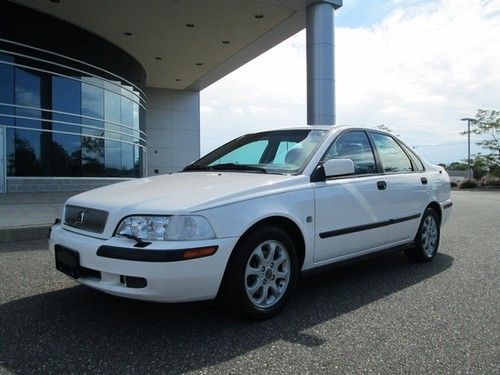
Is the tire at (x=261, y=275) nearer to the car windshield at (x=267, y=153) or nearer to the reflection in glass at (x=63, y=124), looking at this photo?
the car windshield at (x=267, y=153)

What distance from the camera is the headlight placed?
9.90 feet

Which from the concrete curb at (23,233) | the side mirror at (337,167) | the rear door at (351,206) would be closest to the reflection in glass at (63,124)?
the concrete curb at (23,233)

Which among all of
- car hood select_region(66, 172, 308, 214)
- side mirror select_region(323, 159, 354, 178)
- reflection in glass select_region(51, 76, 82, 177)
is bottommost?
car hood select_region(66, 172, 308, 214)

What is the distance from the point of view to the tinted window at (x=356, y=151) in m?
4.32

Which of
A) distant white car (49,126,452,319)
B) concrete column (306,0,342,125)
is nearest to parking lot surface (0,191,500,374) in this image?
distant white car (49,126,452,319)

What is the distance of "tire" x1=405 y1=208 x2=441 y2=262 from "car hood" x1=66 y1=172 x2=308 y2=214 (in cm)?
220

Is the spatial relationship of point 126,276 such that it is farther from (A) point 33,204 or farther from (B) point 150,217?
(A) point 33,204

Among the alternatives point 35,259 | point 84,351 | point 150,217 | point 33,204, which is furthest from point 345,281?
point 33,204

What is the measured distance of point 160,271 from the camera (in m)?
2.92

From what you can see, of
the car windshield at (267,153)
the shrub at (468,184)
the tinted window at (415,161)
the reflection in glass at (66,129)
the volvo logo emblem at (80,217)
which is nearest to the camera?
the volvo logo emblem at (80,217)

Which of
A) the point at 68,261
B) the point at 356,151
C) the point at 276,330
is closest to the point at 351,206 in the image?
the point at 356,151

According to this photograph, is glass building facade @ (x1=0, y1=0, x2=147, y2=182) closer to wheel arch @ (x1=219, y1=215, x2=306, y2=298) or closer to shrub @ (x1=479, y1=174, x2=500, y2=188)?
wheel arch @ (x1=219, y1=215, x2=306, y2=298)

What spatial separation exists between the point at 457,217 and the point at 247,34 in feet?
36.9

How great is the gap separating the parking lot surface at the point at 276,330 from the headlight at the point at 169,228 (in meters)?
0.70
